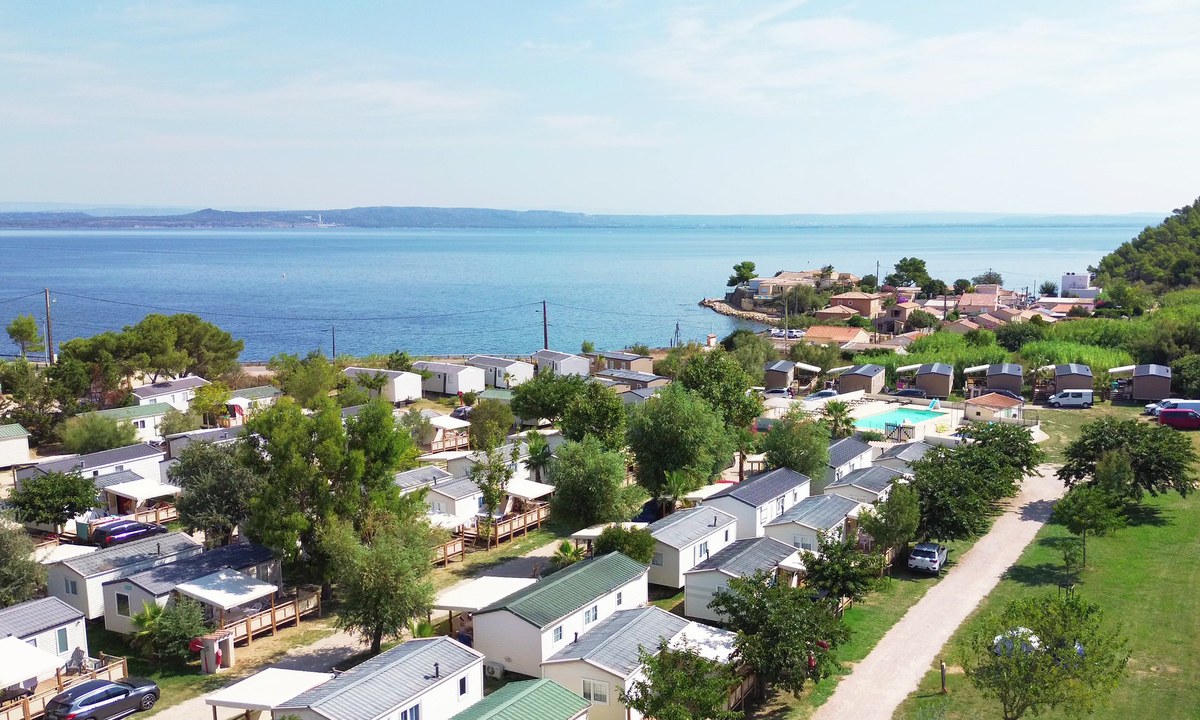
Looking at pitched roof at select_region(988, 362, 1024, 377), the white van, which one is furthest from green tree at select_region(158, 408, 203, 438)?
the white van

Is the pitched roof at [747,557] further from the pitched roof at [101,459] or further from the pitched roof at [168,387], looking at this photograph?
the pitched roof at [168,387]

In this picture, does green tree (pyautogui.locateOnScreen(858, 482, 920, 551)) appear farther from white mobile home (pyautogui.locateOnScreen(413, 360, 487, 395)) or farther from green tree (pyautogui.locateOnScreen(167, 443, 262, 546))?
white mobile home (pyautogui.locateOnScreen(413, 360, 487, 395))

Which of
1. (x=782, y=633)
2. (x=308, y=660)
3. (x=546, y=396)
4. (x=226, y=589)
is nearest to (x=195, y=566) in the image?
(x=226, y=589)

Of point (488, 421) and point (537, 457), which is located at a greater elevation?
point (488, 421)

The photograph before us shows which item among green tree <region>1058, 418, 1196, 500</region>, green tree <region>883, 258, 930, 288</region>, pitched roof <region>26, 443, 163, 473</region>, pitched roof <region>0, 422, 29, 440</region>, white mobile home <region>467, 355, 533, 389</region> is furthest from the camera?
green tree <region>883, 258, 930, 288</region>

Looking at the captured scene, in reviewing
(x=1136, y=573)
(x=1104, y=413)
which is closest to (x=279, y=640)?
(x=1136, y=573)

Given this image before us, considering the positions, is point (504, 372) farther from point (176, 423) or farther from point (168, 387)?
point (176, 423)
